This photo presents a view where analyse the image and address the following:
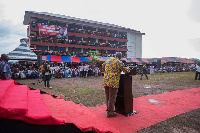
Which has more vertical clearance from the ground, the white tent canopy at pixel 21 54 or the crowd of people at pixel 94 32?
the crowd of people at pixel 94 32

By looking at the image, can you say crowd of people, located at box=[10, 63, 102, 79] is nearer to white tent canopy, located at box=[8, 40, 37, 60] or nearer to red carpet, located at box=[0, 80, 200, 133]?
white tent canopy, located at box=[8, 40, 37, 60]

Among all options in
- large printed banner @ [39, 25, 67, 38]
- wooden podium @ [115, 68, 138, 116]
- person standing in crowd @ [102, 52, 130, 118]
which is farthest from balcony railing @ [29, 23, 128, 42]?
wooden podium @ [115, 68, 138, 116]

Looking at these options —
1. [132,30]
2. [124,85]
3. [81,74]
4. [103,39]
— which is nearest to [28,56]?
[81,74]

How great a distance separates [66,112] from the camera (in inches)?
115

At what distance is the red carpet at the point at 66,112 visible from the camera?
179 cm

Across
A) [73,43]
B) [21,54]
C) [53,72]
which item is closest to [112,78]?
[53,72]

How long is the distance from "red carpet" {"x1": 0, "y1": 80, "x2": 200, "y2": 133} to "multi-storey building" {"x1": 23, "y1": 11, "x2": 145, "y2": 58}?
24453mm

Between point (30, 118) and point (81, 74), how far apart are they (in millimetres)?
16987

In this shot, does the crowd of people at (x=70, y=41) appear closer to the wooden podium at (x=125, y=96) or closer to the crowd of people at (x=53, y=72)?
the crowd of people at (x=53, y=72)

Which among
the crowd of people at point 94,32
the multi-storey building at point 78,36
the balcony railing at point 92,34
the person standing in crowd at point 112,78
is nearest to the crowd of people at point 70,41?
the multi-storey building at point 78,36

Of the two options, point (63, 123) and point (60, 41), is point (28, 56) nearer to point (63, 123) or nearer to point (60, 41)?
point (60, 41)

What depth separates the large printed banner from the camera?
25.0 metres

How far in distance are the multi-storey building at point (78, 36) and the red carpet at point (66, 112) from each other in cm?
2445

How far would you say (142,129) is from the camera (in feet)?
9.59
